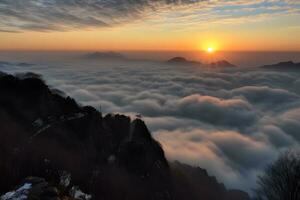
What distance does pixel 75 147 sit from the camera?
201ft

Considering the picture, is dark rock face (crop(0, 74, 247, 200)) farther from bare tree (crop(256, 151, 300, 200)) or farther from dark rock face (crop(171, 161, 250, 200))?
bare tree (crop(256, 151, 300, 200))

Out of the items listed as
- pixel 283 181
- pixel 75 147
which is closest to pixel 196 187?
pixel 75 147

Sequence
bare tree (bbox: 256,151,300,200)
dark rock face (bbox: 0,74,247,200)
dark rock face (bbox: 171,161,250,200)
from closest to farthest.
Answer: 1. bare tree (bbox: 256,151,300,200)
2. dark rock face (bbox: 0,74,247,200)
3. dark rock face (bbox: 171,161,250,200)

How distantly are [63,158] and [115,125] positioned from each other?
17389mm

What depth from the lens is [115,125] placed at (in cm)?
7231

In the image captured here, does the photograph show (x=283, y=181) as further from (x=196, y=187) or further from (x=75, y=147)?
(x=196, y=187)

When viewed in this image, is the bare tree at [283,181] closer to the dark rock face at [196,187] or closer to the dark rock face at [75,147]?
the dark rock face at [75,147]

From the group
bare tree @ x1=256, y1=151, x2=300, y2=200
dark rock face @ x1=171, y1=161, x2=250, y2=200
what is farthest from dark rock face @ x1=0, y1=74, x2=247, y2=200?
bare tree @ x1=256, y1=151, x2=300, y2=200

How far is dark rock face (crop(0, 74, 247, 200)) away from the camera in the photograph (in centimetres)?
5488

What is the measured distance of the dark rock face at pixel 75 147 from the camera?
54.9 m

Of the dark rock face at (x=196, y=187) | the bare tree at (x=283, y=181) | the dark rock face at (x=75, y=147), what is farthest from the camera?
the dark rock face at (x=196, y=187)

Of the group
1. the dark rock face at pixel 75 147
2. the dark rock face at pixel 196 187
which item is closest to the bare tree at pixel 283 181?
the dark rock face at pixel 75 147

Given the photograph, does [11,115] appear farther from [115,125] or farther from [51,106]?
[115,125]

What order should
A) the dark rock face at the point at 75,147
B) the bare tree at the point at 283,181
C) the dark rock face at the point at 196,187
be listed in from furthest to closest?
the dark rock face at the point at 196,187 < the dark rock face at the point at 75,147 < the bare tree at the point at 283,181
